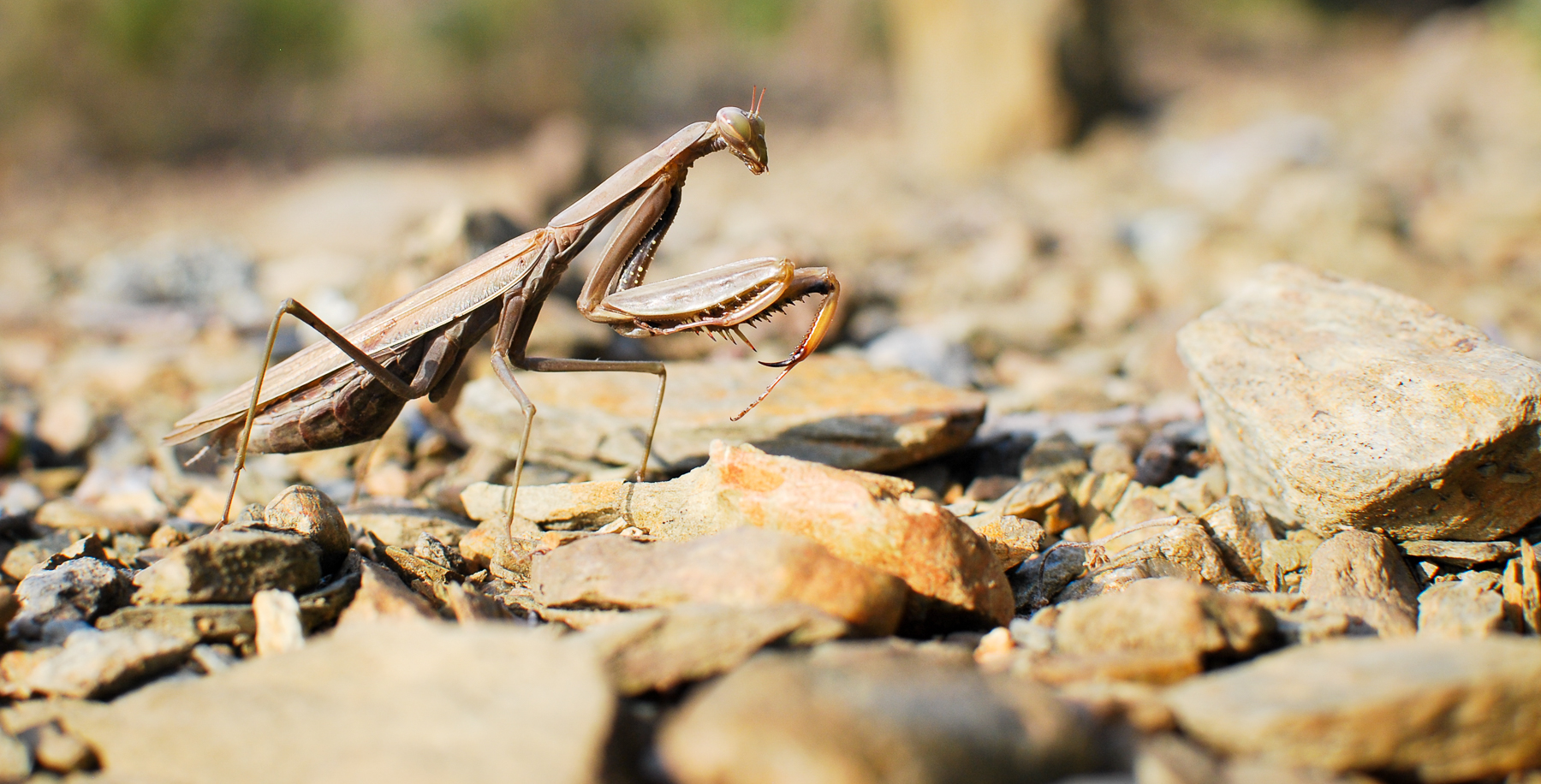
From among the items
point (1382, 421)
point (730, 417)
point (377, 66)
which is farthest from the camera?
point (377, 66)

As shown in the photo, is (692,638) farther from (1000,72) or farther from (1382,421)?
Answer: (1000,72)

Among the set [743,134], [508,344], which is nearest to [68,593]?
[508,344]

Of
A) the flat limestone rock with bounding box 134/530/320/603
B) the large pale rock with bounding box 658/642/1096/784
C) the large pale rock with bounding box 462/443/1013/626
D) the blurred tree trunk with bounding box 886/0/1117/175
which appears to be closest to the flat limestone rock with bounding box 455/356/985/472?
the large pale rock with bounding box 462/443/1013/626

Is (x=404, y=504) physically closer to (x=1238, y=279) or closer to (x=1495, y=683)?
(x=1495, y=683)

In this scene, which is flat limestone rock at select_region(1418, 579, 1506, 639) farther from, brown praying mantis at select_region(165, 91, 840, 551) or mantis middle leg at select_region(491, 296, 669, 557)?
mantis middle leg at select_region(491, 296, 669, 557)

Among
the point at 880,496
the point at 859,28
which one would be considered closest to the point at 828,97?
the point at 859,28

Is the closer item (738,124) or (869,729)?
(869,729)

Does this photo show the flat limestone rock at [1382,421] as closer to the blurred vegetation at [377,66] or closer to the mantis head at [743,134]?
Answer: the mantis head at [743,134]

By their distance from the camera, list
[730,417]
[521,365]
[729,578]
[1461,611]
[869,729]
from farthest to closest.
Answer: [730,417]
[521,365]
[1461,611]
[729,578]
[869,729]
